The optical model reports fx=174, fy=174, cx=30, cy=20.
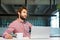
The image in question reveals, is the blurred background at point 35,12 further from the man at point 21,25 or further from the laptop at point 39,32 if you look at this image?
the laptop at point 39,32

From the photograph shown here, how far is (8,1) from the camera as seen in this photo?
5.34 m

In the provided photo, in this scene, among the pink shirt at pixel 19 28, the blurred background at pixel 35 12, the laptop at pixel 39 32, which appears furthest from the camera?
the blurred background at pixel 35 12

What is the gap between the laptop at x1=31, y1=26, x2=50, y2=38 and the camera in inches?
83.2

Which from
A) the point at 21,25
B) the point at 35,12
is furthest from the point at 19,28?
the point at 35,12

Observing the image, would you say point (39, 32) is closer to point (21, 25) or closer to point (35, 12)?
point (21, 25)

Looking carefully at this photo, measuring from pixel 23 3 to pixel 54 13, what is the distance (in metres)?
1.00

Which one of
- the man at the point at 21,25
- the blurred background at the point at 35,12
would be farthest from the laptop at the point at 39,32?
the blurred background at the point at 35,12

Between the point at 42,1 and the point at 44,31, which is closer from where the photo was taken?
the point at 44,31

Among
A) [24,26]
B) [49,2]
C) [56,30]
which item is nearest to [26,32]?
[24,26]

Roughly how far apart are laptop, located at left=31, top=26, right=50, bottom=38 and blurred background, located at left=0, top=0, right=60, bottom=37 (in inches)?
123

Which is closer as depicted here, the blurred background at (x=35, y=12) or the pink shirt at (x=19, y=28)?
the pink shirt at (x=19, y=28)

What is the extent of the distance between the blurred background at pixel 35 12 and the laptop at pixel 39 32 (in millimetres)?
3123

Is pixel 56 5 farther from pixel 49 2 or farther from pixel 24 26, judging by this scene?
pixel 24 26

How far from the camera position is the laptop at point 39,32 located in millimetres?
2114
